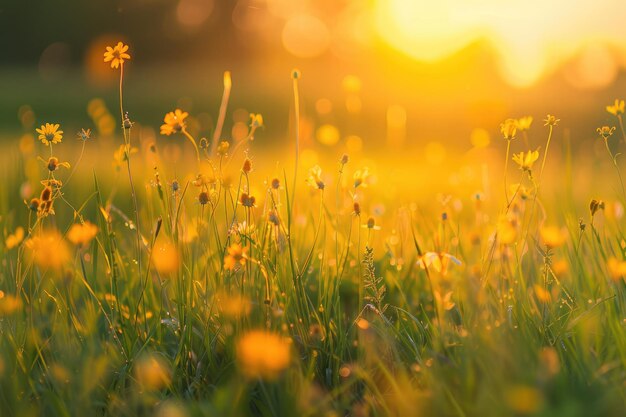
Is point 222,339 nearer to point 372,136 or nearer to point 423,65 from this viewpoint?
point 372,136

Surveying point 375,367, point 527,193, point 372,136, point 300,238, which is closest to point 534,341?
point 375,367

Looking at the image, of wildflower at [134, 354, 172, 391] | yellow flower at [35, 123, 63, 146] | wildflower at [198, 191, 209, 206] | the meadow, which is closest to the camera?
the meadow

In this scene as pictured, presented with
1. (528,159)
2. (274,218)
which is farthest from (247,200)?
(528,159)

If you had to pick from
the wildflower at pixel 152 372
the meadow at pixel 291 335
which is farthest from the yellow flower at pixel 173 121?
the wildflower at pixel 152 372

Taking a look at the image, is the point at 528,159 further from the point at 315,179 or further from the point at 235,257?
the point at 235,257

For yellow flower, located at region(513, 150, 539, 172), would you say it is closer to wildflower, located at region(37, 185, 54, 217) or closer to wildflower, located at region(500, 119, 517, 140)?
wildflower, located at region(500, 119, 517, 140)

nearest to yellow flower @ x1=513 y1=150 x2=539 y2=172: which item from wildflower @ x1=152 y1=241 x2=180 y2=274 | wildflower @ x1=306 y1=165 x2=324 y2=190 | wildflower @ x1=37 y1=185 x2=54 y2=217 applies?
wildflower @ x1=306 y1=165 x2=324 y2=190
